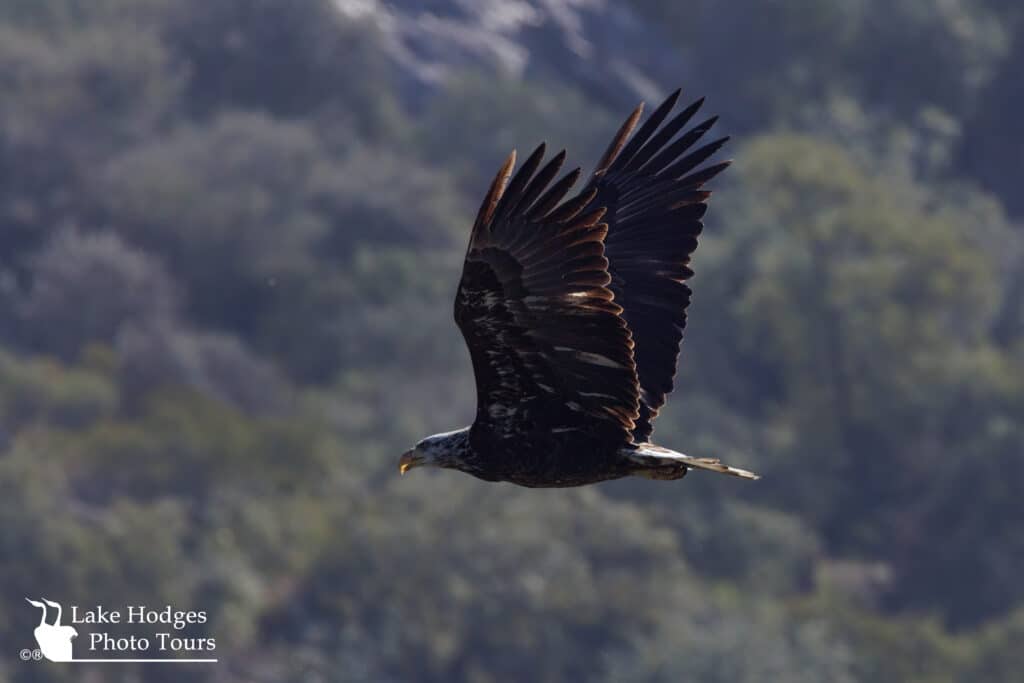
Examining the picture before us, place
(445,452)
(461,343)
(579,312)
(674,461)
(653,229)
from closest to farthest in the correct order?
(579,312) → (674,461) → (445,452) → (653,229) → (461,343)

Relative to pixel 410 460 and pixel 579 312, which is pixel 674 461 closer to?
pixel 579 312

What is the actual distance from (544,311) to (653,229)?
180 cm

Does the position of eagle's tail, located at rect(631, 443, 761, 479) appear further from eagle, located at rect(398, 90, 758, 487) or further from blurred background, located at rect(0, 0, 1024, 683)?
blurred background, located at rect(0, 0, 1024, 683)

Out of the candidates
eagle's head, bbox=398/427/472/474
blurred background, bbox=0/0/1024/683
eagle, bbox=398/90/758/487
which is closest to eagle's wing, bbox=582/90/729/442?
eagle, bbox=398/90/758/487

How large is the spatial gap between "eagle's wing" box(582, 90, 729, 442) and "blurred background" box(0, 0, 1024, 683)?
2419cm

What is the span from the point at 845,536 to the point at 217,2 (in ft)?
72.6

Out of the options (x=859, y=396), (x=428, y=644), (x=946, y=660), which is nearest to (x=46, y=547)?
(x=428, y=644)

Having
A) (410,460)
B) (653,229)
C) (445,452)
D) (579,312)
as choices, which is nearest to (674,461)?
(579,312)

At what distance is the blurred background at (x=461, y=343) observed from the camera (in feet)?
121

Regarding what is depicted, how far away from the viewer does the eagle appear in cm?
934

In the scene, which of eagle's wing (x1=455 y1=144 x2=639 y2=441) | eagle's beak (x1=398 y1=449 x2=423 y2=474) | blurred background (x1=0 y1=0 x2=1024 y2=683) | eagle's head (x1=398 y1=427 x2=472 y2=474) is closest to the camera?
eagle's wing (x1=455 y1=144 x2=639 y2=441)

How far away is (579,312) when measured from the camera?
9.49 meters

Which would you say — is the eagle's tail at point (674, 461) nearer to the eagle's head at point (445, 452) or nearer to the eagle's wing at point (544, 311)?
the eagle's wing at point (544, 311)

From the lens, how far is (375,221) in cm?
5519
